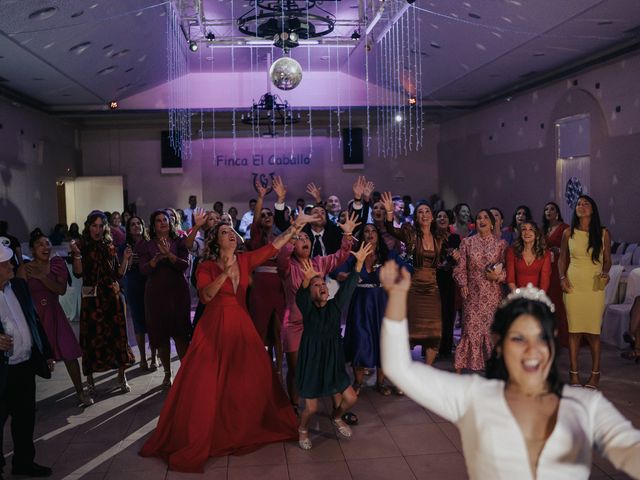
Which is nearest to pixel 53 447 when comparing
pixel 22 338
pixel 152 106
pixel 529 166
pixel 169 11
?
pixel 22 338

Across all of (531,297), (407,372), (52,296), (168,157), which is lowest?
(52,296)

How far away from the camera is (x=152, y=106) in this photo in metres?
14.6

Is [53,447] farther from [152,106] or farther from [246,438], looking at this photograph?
[152,106]

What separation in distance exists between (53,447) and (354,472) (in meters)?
1.90

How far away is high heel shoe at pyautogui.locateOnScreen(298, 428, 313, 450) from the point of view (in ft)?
13.3

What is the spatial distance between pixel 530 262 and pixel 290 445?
7.79ft

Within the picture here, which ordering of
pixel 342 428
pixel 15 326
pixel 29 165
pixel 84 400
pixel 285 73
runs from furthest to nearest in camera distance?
pixel 29 165 → pixel 285 73 → pixel 84 400 → pixel 342 428 → pixel 15 326

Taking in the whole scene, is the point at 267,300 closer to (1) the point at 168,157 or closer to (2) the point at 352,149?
(2) the point at 352,149

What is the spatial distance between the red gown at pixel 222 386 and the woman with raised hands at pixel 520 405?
8.12 feet

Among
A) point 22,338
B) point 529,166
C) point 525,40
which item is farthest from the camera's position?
point 529,166

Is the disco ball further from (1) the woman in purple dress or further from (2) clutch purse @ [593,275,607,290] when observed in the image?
(2) clutch purse @ [593,275,607,290]

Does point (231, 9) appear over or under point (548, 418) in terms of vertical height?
over

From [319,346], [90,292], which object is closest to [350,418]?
[319,346]

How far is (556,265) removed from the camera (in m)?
6.36
